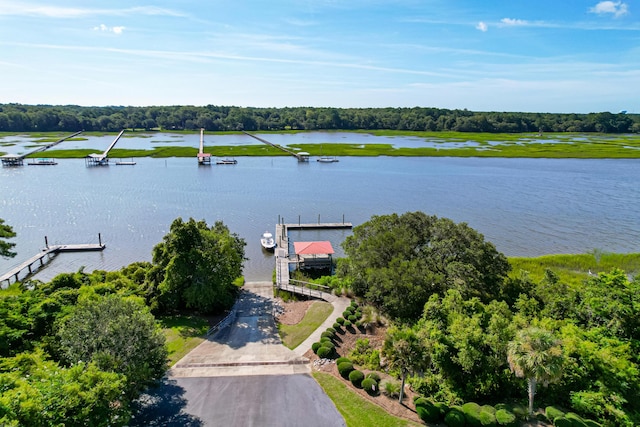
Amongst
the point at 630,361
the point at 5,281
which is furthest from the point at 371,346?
the point at 5,281

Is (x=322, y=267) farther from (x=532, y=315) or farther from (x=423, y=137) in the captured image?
(x=423, y=137)

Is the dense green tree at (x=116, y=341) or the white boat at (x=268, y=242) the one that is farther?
the white boat at (x=268, y=242)

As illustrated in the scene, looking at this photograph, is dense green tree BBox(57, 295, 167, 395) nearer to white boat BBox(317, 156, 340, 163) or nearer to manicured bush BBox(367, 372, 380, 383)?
manicured bush BBox(367, 372, 380, 383)

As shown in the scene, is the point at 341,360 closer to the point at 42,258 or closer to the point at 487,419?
the point at 487,419

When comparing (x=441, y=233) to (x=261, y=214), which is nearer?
→ (x=441, y=233)

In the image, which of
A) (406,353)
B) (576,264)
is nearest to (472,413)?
(406,353)

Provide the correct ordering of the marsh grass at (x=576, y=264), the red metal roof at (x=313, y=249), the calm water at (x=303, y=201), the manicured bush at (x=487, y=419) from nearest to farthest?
A: 1. the manicured bush at (x=487, y=419)
2. the marsh grass at (x=576, y=264)
3. the red metal roof at (x=313, y=249)
4. the calm water at (x=303, y=201)

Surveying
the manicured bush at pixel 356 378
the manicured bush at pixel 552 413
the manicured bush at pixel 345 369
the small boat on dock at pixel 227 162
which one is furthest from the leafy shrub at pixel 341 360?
the small boat on dock at pixel 227 162

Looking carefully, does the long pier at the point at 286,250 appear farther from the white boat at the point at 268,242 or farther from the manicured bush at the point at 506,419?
the manicured bush at the point at 506,419
